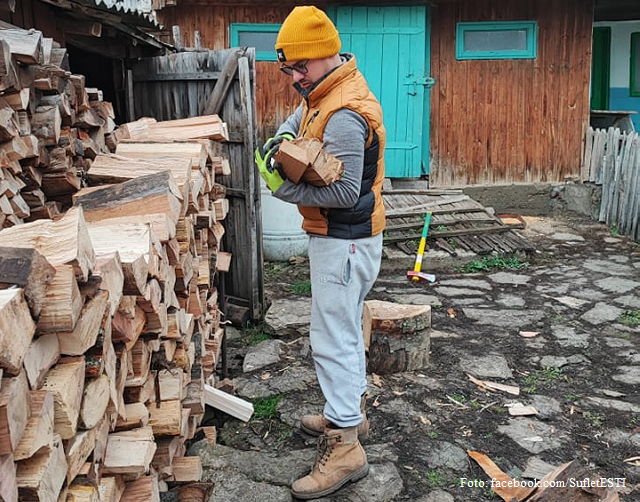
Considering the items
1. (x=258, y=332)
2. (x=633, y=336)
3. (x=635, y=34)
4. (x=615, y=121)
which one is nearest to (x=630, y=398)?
(x=633, y=336)

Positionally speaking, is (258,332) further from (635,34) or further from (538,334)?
(635,34)

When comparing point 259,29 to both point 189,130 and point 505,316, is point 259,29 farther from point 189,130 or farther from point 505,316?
point 505,316

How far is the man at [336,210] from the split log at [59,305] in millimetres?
1592

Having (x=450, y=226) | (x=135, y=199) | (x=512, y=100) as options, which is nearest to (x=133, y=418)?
(x=135, y=199)

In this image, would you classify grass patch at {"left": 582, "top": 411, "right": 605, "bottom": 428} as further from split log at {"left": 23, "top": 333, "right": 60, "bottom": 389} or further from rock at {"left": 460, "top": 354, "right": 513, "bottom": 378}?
split log at {"left": 23, "top": 333, "right": 60, "bottom": 389}

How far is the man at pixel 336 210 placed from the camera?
3098 mm

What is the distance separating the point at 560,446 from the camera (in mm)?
3924

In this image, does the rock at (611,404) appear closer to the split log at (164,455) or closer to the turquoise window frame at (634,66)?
the split log at (164,455)

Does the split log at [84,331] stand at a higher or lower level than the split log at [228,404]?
higher

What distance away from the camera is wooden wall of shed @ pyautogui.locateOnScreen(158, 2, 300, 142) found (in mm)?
9984

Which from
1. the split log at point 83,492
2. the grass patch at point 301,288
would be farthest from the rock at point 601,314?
the split log at point 83,492

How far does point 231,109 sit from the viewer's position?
599 centimetres

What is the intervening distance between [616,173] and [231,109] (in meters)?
6.31

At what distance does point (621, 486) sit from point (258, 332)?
3.26 metres
